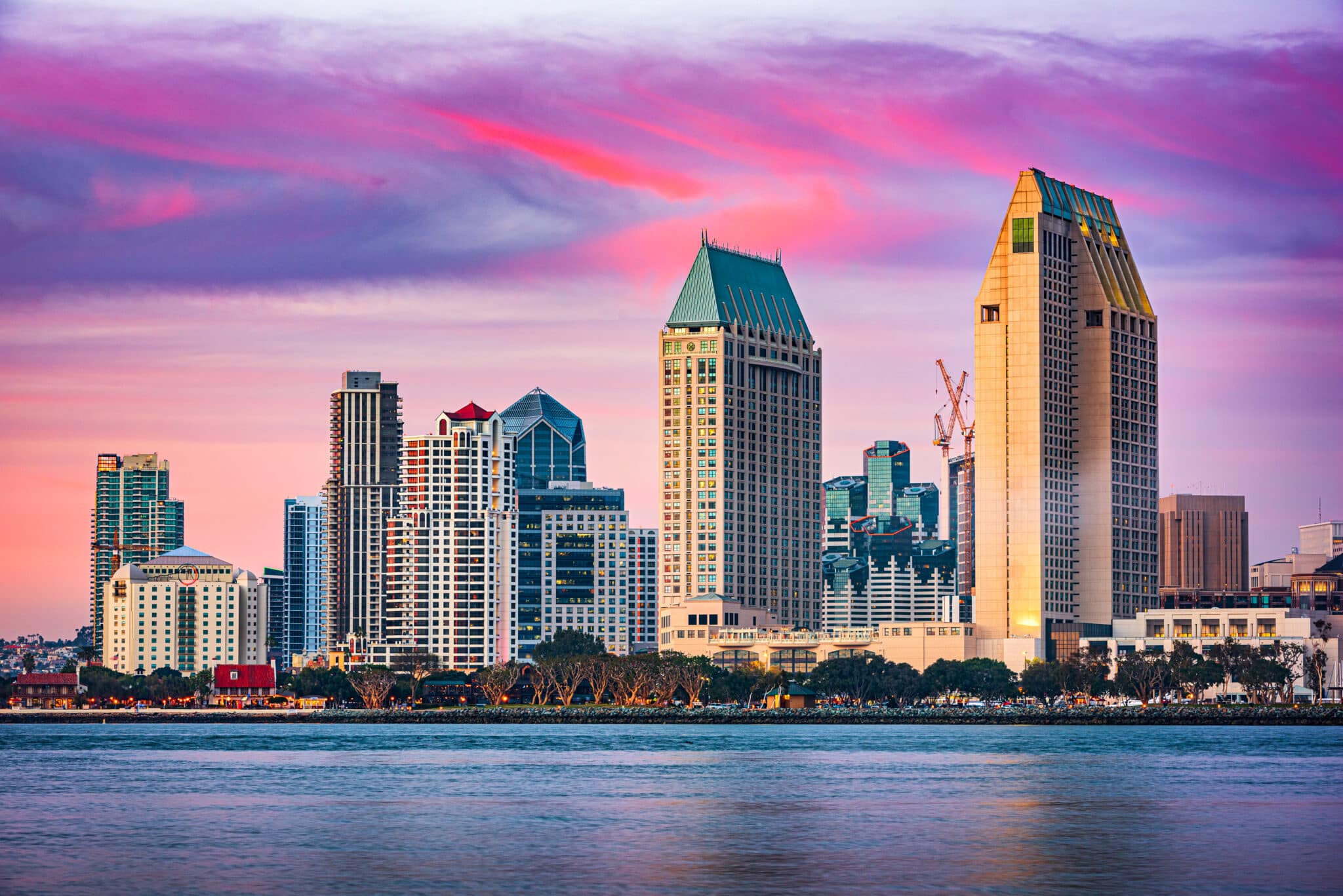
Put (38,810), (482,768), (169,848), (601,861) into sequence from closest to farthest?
(601,861) → (169,848) → (38,810) → (482,768)

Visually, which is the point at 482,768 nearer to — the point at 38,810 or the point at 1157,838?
the point at 38,810

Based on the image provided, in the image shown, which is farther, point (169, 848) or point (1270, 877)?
point (169, 848)

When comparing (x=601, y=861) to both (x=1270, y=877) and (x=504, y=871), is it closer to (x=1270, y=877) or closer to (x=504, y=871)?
(x=504, y=871)

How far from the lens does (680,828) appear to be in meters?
114

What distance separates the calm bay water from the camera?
295 feet

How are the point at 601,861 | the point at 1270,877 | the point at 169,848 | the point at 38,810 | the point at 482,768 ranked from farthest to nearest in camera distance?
the point at 482,768 → the point at 38,810 → the point at 169,848 → the point at 601,861 → the point at 1270,877

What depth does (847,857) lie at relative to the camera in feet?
321

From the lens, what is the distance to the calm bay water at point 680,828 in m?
90.0

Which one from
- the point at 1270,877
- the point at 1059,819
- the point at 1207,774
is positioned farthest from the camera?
the point at 1207,774

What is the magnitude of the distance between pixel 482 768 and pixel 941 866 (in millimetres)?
86774

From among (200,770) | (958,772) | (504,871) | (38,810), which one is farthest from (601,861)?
(200,770)

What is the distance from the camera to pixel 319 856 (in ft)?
326

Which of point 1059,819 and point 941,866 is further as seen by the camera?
point 1059,819

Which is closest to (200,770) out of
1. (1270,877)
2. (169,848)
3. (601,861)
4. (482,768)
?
(482,768)
